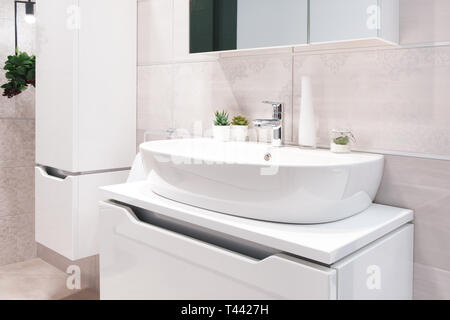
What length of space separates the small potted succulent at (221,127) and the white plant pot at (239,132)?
0.9 inches

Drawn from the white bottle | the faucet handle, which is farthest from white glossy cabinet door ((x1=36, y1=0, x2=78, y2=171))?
the white bottle

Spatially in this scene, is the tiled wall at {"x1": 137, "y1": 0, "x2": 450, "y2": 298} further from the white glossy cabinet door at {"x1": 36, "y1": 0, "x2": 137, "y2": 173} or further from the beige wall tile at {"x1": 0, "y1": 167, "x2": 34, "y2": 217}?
the beige wall tile at {"x1": 0, "y1": 167, "x2": 34, "y2": 217}

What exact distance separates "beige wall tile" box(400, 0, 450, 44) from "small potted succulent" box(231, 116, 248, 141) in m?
0.59

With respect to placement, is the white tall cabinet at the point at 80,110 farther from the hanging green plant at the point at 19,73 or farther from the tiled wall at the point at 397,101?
the tiled wall at the point at 397,101

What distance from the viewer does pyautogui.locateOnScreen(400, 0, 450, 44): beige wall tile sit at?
1069 mm

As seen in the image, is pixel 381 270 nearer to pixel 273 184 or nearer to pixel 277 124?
pixel 273 184

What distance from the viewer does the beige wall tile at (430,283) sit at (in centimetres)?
110

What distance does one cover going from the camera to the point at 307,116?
4.23 feet

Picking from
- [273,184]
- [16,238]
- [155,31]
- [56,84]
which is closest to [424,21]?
[273,184]
